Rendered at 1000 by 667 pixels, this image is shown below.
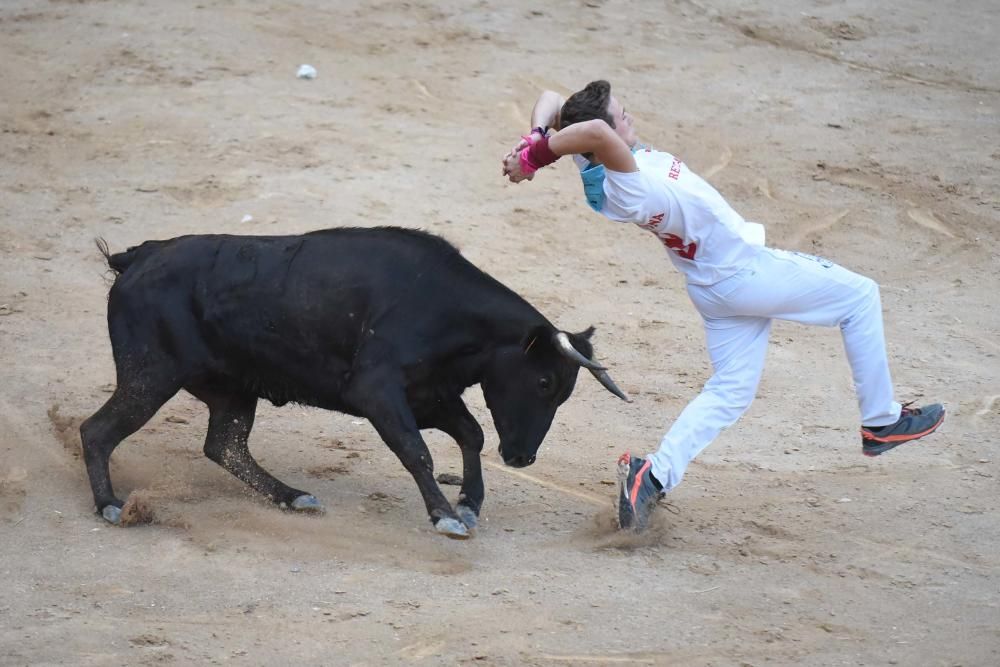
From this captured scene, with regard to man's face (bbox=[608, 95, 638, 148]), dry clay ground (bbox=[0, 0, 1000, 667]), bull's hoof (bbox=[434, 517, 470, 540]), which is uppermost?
man's face (bbox=[608, 95, 638, 148])

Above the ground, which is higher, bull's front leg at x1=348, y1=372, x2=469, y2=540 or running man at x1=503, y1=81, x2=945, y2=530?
running man at x1=503, y1=81, x2=945, y2=530

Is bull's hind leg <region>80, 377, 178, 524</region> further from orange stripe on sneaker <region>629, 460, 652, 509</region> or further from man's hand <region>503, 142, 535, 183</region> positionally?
orange stripe on sneaker <region>629, 460, 652, 509</region>

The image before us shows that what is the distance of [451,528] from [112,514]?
1581 mm

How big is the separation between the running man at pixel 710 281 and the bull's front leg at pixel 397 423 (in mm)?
877

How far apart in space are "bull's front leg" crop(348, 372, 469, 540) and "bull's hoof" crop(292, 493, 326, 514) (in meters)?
0.54

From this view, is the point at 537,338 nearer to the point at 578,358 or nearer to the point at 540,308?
the point at 578,358

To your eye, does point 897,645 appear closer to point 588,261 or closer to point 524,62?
point 588,261

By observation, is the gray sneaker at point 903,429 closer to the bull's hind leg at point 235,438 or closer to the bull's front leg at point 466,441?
the bull's front leg at point 466,441

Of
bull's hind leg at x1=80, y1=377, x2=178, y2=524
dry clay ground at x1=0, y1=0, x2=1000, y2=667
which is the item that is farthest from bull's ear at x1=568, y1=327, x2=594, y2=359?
bull's hind leg at x1=80, y1=377, x2=178, y2=524

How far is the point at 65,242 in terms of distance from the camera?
9781 mm

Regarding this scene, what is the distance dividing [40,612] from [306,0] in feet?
31.0

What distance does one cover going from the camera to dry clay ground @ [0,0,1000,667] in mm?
5715

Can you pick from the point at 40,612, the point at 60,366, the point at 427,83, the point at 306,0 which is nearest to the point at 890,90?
the point at 427,83

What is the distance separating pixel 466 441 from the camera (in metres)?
6.78
